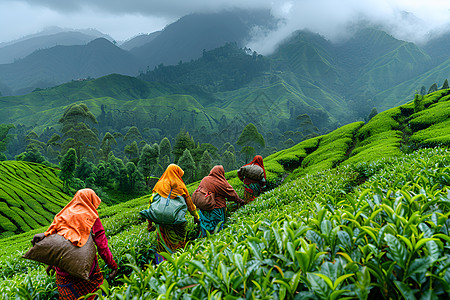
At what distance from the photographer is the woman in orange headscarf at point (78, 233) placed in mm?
2871

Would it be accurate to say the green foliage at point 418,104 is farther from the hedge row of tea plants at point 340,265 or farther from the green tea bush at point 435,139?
the hedge row of tea plants at point 340,265

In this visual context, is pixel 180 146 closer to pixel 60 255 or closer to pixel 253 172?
pixel 253 172

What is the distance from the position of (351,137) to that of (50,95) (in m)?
169

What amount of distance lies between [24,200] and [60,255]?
86.2 ft

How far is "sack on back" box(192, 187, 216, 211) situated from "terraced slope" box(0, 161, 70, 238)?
21.7 m

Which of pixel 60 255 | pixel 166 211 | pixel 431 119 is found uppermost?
pixel 60 255

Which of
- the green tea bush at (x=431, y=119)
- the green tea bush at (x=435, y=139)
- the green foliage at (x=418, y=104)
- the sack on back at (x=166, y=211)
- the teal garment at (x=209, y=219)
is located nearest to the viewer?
the sack on back at (x=166, y=211)

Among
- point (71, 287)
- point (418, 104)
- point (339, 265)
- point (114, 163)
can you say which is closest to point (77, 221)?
point (71, 287)

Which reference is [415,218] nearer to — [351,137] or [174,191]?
[174,191]

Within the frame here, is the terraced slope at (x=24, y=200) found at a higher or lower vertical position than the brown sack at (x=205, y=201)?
lower

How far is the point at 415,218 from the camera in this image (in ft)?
4.91

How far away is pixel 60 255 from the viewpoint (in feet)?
8.97

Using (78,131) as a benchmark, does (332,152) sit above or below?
below

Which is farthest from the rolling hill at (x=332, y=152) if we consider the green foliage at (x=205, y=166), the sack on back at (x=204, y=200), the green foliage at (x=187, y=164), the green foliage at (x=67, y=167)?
the green foliage at (x=205, y=166)
